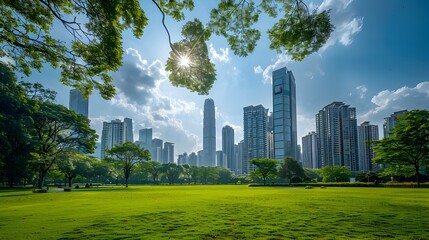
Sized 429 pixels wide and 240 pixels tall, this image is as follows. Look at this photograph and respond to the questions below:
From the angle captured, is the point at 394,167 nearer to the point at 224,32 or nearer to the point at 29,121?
the point at 224,32

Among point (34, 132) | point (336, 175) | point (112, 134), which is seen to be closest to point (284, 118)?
point (336, 175)

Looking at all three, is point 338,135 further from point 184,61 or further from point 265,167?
point 184,61

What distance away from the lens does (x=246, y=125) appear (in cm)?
16138

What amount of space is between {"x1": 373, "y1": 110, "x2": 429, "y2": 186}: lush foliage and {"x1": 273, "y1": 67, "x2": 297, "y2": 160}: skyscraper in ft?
310

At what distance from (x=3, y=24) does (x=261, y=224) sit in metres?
11.1

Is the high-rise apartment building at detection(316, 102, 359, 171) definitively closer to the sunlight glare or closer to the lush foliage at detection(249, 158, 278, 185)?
the lush foliage at detection(249, 158, 278, 185)

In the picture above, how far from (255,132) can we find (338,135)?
203 ft

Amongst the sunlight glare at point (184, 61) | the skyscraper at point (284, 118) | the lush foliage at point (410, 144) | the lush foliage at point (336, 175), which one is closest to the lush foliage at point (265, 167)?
the lush foliage at point (336, 175)

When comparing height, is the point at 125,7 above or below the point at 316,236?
above

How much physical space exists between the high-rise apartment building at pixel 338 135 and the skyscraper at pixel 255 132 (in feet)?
149

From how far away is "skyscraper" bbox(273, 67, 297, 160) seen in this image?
137 metres

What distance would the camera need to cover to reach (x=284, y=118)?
137125 mm

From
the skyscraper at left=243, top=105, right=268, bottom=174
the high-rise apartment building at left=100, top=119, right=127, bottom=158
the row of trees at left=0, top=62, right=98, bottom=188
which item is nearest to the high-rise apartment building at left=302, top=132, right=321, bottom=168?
the skyscraper at left=243, top=105, right=268, bottom=174

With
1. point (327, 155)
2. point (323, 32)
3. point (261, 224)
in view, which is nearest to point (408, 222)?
point (261, 224)
